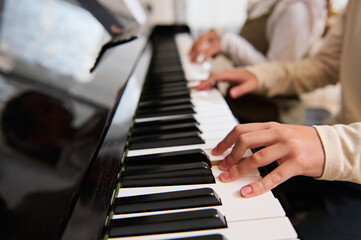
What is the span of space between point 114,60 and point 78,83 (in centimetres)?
22

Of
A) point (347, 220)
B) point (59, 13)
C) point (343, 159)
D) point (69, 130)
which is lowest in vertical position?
point (347, 220)

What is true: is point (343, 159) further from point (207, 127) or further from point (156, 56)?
point (156, 56)

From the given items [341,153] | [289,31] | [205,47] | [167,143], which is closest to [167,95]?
[167,143]

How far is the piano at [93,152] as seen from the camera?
12.9 inches

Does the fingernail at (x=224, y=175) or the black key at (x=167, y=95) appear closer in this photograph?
the fingernail at (x=224, y=175)

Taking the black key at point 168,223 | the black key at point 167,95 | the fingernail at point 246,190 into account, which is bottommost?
the fingernail at point 246,190

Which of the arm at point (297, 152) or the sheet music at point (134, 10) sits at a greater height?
the sheet music at point (134, 10)

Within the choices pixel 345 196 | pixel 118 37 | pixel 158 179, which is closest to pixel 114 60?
pixel 118 37

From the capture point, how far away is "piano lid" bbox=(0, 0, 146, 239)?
0.30 meters

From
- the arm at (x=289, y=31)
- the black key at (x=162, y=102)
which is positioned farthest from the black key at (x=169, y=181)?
the arm at (x=289, y=31)

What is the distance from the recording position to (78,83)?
1.67ft

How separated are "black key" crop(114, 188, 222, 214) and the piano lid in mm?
82

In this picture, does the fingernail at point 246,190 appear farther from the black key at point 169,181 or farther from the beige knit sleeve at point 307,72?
the beige knit sleeve at point 307,72

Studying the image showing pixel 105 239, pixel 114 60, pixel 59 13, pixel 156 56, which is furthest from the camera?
pixel 156 56
